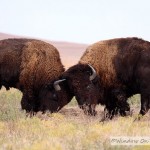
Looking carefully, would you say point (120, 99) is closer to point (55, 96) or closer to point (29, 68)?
point (55, 96)

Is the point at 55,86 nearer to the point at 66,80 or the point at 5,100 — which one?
the point at 66,80

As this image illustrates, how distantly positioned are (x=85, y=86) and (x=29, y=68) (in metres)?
1.84

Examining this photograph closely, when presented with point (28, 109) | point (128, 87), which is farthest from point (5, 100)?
point (128, 87)

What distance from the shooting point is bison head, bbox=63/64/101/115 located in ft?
34.9

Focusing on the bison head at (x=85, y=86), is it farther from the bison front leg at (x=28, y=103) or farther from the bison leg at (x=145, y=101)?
the bison front leg at (x=28, y=103)

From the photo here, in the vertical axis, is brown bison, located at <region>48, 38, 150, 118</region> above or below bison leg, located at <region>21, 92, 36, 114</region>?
above

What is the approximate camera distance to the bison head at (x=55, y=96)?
11359 mm

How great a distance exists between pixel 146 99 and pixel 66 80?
2086mm

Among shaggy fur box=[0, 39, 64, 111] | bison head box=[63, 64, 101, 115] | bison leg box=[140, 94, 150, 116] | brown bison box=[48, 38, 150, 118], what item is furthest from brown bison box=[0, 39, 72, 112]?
bison leg box=[140, 94, 150, 116]

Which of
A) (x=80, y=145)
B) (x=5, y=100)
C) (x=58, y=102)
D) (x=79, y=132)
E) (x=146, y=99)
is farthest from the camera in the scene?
(x=5, y=100)

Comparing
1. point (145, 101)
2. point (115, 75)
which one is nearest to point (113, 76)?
point (115, 75)

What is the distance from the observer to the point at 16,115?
1009cm

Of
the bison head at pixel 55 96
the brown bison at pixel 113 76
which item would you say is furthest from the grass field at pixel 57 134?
the bison head at pixel 55 96

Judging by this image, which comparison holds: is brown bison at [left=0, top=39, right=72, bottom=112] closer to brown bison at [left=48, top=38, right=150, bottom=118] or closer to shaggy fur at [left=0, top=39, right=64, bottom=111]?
shaggy fur at [left=0, top=39, right=64, bottom=111]
